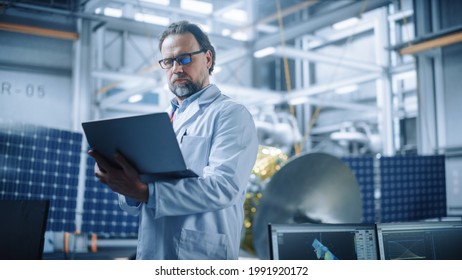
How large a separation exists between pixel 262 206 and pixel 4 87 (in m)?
1.26

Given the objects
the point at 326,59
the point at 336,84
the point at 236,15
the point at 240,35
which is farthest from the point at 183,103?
the point at 336,84

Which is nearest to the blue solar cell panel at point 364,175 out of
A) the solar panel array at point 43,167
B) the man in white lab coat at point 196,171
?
the solar panel array at point 43,167

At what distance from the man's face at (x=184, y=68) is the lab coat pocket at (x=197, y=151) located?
0.18 m

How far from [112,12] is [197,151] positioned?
9.70 feet

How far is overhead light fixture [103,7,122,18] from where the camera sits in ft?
13.3

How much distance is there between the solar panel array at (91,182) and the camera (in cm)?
259

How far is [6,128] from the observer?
8.09 ft

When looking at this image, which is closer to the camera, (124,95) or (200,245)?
(200,245)

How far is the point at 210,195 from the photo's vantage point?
138 cm

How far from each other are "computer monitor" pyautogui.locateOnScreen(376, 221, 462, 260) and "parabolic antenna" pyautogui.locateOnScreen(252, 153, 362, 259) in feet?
1.86

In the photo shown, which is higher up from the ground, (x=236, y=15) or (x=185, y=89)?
(x=236, y=15)

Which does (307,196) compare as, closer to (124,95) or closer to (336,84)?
(124,95)

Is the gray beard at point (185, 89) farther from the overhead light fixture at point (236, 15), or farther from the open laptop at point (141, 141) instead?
the overhead light fixture at point (236, 15)
